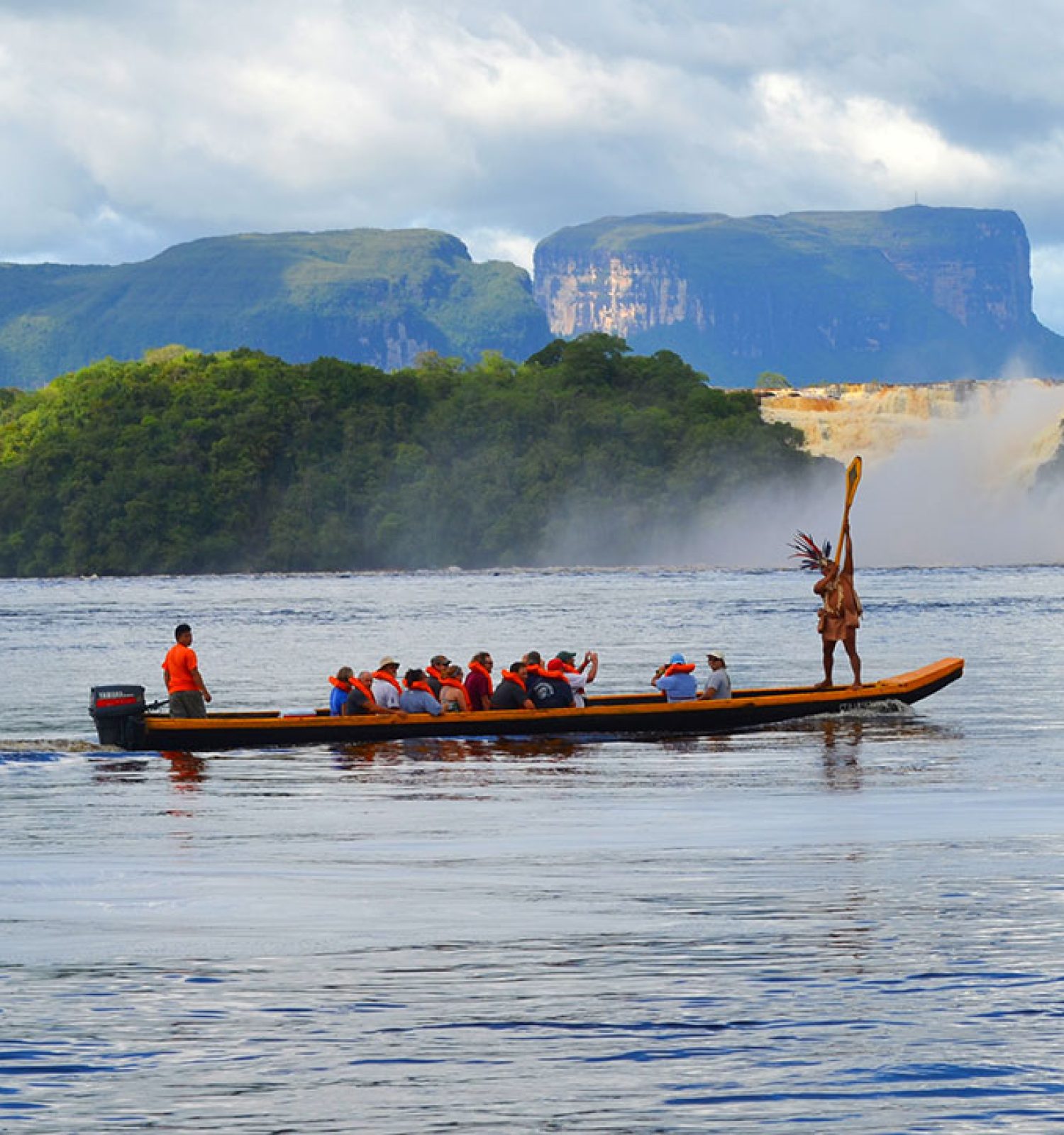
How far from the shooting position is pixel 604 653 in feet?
195

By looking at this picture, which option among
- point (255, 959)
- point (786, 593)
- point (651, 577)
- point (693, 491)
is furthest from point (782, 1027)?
point (693, 491)

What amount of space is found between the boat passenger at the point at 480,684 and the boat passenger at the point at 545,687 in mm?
622

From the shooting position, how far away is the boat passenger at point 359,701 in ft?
98.9

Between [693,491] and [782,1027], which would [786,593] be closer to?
[693,491]

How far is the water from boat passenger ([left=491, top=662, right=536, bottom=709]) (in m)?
0.64

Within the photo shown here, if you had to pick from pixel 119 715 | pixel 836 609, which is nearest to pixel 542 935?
pixel 119 715

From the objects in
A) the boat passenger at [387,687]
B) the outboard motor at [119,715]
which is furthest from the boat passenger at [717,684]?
the outboard motor at [119,715]

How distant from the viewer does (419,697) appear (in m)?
30.5

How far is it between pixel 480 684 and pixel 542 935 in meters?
16.3

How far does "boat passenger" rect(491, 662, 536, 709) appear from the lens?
101 feet

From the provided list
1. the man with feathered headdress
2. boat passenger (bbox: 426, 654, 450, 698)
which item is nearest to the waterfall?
the man with feathered headdress

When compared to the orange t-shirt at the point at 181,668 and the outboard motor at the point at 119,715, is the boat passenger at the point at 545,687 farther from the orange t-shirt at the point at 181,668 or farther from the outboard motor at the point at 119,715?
the outboard motor at the point at 119,715

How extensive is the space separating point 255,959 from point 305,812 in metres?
8.36

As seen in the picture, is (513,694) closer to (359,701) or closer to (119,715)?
(359,701)
